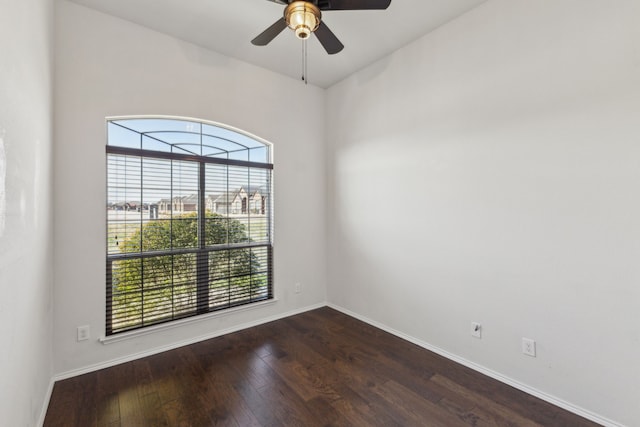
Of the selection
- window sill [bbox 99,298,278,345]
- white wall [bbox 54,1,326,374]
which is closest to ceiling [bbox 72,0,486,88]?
white wall [bbox 54,1,326,374]

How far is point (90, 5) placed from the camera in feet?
7.78

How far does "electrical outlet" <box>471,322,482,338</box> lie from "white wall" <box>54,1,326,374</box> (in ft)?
6.89

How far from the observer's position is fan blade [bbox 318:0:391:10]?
1768 millimetres

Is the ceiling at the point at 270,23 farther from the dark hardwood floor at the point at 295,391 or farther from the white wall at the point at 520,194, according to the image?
the dark hardwood floor at the point at 295,391

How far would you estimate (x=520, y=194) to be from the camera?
219cm

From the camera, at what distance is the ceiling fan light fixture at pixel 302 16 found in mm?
1735

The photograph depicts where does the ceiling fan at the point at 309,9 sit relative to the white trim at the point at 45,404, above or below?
above

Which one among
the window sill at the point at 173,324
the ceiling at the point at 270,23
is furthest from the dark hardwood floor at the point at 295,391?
the ceiling at the point at 270,23

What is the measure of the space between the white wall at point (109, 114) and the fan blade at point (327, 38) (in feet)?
4.66

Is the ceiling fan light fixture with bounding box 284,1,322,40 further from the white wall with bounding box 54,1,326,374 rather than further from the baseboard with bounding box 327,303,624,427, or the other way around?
the baseboard with bounding box 327,303,624,427

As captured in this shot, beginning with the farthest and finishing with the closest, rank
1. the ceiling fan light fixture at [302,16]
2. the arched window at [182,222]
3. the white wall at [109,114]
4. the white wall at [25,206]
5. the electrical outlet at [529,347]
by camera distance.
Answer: the arched window at [182,222] → the white wall at [109,114] → the electrical outlet at [529,347] → the ceiling fan light fixture at [302,16] → the white wall at [25,206]

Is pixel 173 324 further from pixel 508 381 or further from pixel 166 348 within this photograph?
pixel 508 381

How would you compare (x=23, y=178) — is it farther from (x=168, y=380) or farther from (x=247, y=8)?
(x=247, y=8)

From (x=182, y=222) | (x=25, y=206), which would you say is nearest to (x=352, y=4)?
(x=25, y=206)
